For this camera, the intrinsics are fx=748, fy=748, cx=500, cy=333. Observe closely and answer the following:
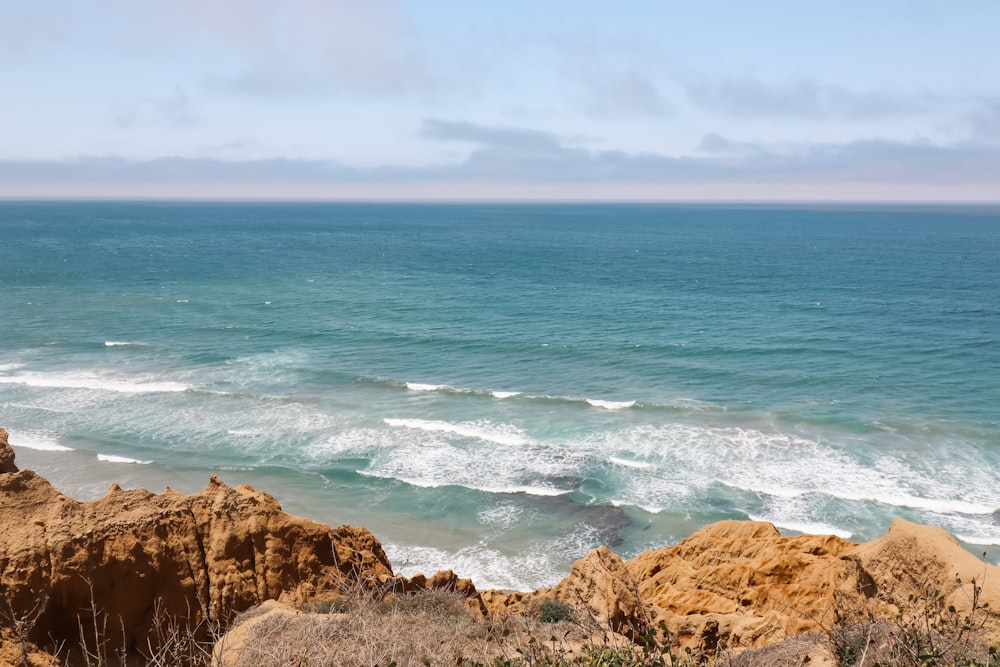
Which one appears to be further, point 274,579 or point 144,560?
point 274,579

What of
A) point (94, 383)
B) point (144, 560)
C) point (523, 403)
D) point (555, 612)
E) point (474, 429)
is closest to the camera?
point (144, 560)

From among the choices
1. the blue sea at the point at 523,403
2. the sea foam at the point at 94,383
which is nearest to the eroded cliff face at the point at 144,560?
the blue sea at the point at 523,403

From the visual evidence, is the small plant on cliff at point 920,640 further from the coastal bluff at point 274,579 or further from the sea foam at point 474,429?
the sea foam at point 474,429

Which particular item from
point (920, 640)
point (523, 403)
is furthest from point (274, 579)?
point (523, 403)

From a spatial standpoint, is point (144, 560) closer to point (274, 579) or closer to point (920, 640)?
point (274, 579)

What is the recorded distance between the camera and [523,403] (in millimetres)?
35938

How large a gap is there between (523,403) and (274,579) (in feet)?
74.7

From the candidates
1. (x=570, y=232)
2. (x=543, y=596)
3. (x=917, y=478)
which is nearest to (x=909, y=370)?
(x=917, y=478)

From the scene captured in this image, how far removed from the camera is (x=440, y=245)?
12300cm

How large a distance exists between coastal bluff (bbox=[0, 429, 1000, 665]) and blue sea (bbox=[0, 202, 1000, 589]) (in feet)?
23.9

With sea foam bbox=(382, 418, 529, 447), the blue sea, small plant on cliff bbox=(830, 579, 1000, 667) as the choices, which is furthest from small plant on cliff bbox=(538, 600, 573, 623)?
sea foam bbox=(382, 418, 529, 447)

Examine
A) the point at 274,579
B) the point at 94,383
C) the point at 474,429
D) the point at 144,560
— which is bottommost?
the point at 474,429

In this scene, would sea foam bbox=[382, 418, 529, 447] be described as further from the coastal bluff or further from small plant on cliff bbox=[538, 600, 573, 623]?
small plant on cliff bbox=[538, 600, 573, 623]

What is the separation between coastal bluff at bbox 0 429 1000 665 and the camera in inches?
463
